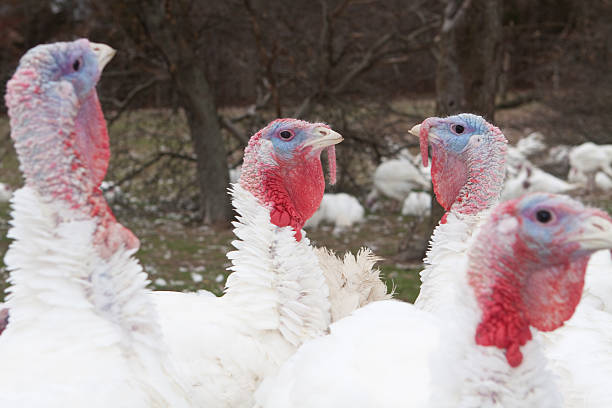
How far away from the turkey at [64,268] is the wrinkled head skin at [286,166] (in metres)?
1.06

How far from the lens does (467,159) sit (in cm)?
317

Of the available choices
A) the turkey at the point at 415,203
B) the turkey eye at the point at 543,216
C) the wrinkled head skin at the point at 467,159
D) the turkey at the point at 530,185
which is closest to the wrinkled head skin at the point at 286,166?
the wrinkled head skin at the point at 467,159

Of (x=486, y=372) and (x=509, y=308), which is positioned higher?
(x=509, y=308)

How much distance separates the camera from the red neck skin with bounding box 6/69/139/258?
1.87 m

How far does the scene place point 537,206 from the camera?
1.74 metres

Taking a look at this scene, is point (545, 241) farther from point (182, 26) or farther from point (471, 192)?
point (182, 26)

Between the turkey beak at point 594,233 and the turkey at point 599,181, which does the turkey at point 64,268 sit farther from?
the turkey at point 599,181

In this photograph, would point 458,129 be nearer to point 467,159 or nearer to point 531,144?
point 467,159

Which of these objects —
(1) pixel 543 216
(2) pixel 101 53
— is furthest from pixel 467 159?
(2) pixel 101 53

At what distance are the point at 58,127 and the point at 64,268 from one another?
415mm

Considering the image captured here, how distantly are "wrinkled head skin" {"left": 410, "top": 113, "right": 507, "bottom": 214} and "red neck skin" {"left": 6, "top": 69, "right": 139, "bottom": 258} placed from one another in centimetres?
179

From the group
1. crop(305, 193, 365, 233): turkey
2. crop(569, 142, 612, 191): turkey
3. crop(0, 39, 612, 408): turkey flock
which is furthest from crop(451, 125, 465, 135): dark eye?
crop(569, 142, 612, 191): turkey

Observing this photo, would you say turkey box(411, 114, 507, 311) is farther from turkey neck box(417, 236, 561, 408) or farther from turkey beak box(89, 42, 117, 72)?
turkey beak box(89, 42, 117, 72)

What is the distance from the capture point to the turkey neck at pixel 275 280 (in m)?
2.67
